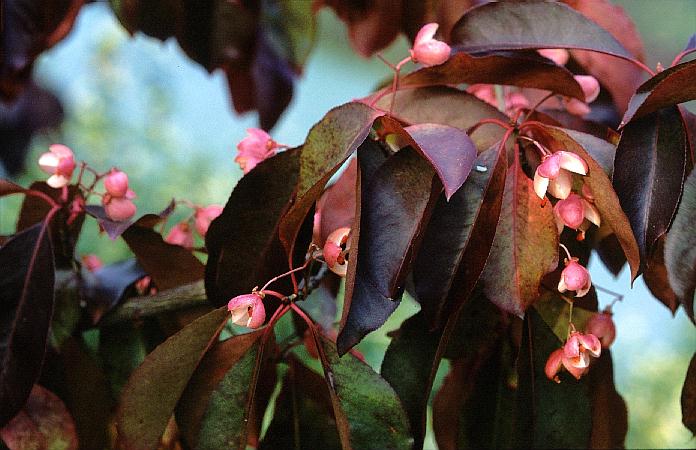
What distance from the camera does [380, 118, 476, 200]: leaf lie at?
16.4 inches

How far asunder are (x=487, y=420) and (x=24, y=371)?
33cm

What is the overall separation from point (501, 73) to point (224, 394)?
0.90 feet

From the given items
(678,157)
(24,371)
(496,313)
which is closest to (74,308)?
(24,371)

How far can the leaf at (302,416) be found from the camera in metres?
0.61

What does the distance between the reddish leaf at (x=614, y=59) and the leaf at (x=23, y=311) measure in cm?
44

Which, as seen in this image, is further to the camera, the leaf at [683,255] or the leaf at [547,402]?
the leaf at [547,402]

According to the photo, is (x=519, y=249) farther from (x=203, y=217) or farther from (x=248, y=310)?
(x=203, y=217)

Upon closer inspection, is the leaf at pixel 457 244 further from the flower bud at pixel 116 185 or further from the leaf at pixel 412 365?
the flower bud at pixel 116 185

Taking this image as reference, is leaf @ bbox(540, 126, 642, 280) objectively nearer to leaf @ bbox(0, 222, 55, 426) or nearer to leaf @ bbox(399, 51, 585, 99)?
leaf @ bbox(399, 51, 585, 99)

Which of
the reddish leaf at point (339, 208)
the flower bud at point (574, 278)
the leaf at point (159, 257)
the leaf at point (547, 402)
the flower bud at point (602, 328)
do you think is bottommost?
the leaf at point (547, 402)

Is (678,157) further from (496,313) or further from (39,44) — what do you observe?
(39,44)

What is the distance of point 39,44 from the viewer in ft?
2.64

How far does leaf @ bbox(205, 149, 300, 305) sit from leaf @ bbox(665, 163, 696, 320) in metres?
0.22

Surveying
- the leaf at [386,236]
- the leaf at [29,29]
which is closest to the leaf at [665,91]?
the leaf at [386,236]
